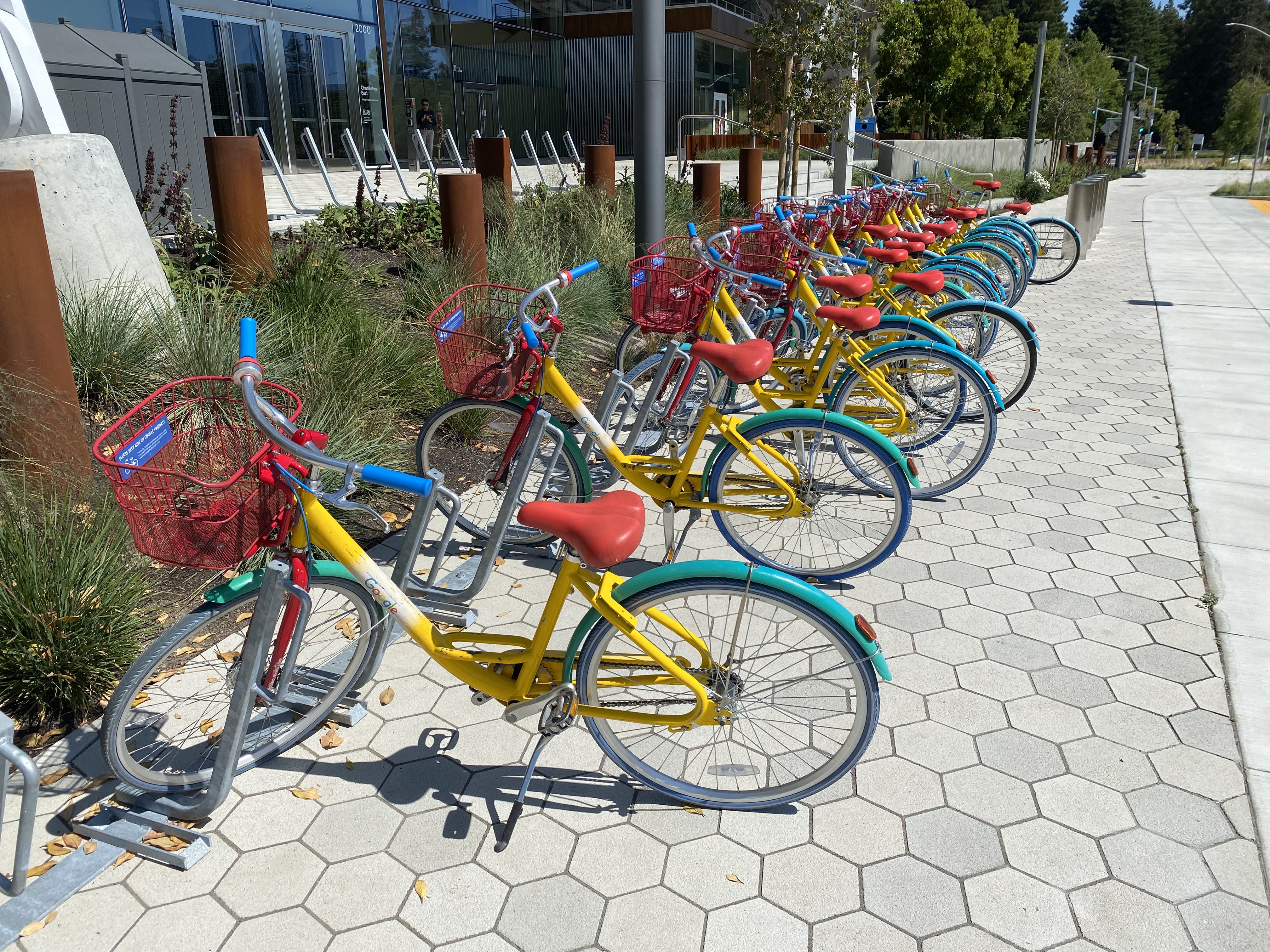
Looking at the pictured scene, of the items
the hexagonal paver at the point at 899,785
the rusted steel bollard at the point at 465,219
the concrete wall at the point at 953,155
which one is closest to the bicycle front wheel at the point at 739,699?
the hexagonal paver at the point at 899,785

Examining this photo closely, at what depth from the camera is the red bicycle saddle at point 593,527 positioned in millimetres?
2209

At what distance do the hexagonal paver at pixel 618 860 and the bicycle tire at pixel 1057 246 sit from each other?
35.3 feet

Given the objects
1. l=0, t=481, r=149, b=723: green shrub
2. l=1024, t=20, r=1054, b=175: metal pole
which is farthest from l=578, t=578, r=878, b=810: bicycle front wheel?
l=1024, t=20, r=1054, b=175: metal pole

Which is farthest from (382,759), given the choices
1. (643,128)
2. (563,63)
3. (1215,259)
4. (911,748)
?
(563,63)

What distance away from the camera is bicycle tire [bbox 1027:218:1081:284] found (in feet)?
38.8

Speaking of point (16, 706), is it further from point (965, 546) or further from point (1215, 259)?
point (1215, 259)

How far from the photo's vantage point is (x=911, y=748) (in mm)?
2895

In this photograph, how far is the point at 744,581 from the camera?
2361mm

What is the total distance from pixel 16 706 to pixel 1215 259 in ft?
53.0

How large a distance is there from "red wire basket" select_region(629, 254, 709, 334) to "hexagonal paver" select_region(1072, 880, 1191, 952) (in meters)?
3.08

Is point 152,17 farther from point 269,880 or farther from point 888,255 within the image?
point 269,880

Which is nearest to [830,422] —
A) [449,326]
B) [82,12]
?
[449,326]

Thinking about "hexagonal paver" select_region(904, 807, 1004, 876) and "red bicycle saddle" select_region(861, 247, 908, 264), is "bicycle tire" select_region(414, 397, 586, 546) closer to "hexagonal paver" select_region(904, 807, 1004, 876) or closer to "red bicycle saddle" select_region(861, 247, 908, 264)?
"hexagonal paver" select_region(904, 807, 1004, 876)

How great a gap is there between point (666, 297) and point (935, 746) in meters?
2.63
